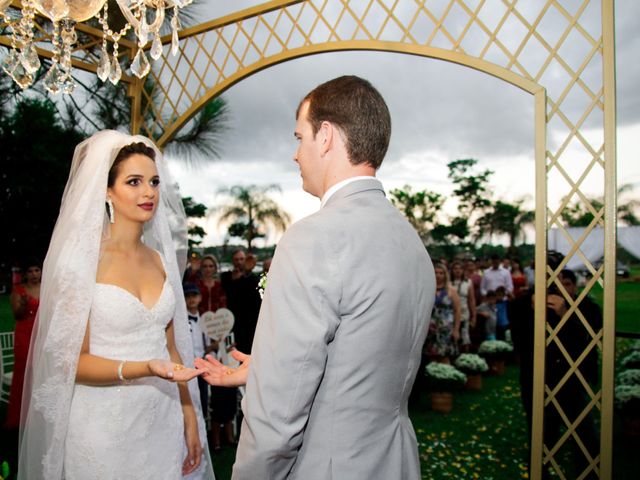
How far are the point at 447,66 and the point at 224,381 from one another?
17.1 metres

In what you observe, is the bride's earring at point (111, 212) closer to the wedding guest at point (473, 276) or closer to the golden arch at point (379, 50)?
the golden arch at point (379, 50)

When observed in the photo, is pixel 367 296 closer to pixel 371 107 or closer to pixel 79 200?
pixel 371 107

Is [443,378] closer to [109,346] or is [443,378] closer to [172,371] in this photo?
[109,346]

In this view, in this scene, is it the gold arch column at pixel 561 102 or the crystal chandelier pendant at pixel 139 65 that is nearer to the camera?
the crystal chandelier pendant at pixel 139 65

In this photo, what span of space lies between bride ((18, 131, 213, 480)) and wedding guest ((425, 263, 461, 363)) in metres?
4.87

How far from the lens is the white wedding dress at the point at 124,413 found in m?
1.92

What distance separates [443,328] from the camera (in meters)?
6.74

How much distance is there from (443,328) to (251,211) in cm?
1415

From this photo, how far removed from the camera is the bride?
1.92m

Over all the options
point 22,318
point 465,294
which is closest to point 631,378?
point 465,294

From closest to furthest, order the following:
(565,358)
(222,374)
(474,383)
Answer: (222,374), (565,358), (474,383)

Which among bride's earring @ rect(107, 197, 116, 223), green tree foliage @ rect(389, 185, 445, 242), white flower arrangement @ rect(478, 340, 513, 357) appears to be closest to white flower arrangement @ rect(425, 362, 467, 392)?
white flower arrangement @ rect(478, 340, 513, 357)

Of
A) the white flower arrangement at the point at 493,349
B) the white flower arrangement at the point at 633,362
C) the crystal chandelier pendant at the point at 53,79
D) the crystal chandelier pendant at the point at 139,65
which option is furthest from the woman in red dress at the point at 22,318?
the white flower arrangement at the point at 633,362

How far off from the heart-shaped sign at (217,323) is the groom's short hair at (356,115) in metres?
3.33
